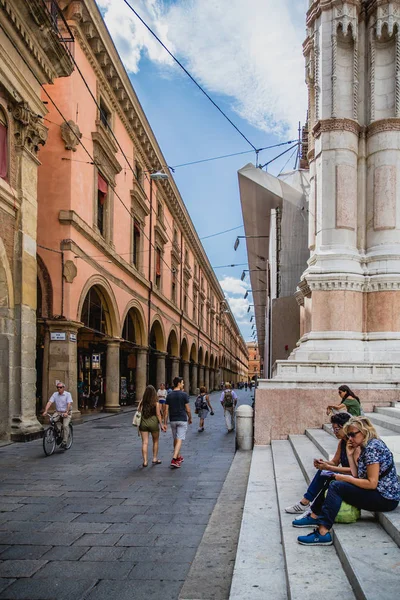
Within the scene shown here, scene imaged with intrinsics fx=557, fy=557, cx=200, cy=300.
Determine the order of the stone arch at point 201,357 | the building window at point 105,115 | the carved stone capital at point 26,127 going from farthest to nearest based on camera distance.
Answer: the stone arch at point 201,357, the building window at point 105,115, the carved stone capital at point 26,127

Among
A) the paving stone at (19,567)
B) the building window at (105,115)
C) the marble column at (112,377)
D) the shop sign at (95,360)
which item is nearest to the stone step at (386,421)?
the paving stone at (19,567)

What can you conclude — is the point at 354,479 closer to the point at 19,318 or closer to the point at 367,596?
the point at 367,596

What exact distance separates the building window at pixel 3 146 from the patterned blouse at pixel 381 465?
1035 cm

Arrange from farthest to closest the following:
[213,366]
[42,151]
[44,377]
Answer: [213,366] → [42,151] → [44,377]

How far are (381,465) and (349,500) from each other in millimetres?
385

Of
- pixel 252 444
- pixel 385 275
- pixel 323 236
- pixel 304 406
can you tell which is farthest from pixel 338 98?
pixel 252 444

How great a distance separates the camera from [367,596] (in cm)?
316

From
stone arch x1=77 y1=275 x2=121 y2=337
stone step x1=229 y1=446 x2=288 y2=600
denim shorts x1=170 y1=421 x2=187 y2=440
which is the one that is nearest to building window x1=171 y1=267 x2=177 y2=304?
stone arch x1=77 y1=275 x2=121 y2=337

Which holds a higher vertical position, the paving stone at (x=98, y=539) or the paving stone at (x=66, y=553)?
the paving stone at (x=66, y=553)

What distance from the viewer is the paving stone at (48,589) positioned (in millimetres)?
3941

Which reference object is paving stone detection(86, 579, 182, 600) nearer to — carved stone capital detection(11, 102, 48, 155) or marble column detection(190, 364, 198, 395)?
carved stone capital detection(11, 102, 48, 155)

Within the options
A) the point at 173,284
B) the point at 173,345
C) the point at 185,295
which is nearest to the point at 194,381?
the point at 185,295

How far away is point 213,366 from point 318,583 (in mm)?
59497

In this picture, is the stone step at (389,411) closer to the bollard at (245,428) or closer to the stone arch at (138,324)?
the bollard at (245,428)
